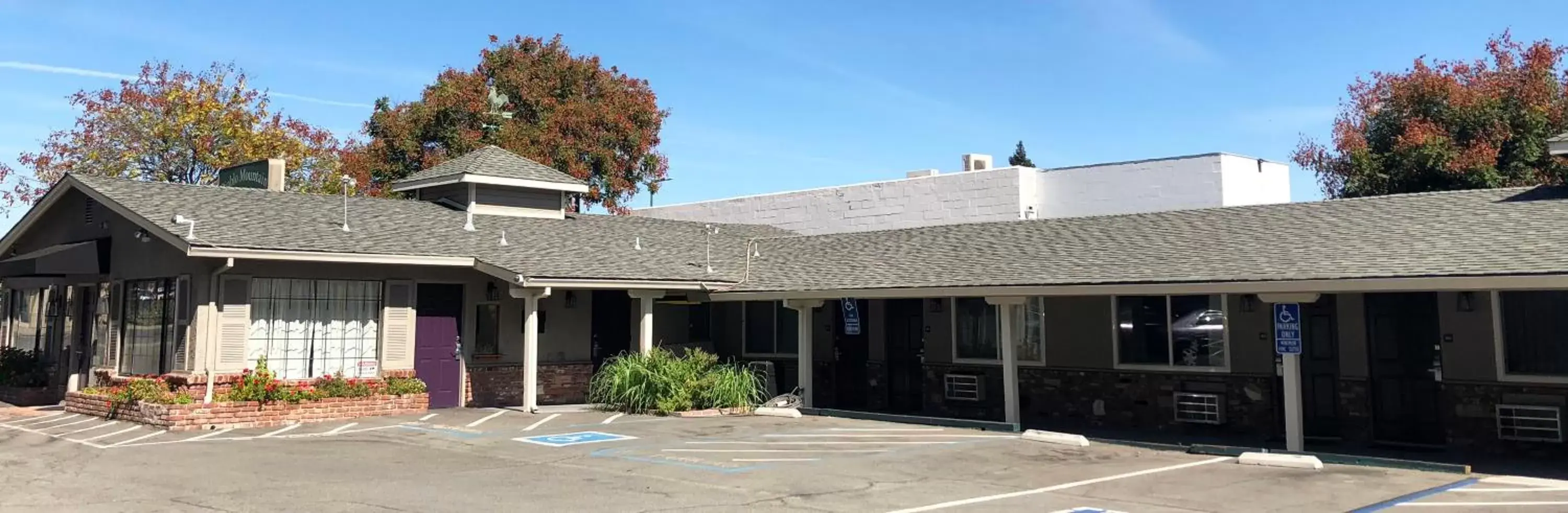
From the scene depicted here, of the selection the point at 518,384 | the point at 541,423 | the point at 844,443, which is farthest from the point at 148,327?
the point at 844,443

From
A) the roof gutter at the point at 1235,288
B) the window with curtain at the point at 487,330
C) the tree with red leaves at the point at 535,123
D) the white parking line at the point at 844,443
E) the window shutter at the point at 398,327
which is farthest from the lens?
the tree with red leaves at the point at 535,123

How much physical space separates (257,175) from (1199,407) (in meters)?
17.9

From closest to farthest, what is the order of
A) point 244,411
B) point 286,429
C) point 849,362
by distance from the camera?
Answer: point 286,429
point 244,411
point 849,362

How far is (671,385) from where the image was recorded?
18547 millimetres

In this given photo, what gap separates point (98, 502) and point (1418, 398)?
15.1 m

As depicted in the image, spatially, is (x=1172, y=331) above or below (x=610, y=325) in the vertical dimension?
below

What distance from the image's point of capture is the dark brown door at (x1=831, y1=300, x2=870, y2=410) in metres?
20.4

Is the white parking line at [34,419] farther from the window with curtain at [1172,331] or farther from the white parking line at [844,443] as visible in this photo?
the window with curtain at [1172,331]

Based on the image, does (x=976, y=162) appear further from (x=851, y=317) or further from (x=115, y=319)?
(x=115, y=319)

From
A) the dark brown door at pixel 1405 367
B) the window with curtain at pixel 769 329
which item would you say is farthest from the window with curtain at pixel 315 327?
the dark brown door at pixel 1405 367

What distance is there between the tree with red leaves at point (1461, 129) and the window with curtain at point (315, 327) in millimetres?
24280

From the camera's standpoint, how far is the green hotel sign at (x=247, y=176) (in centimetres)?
2136

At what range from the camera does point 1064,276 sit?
50.1 feet

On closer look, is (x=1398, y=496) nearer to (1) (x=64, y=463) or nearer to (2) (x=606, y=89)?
(1) (x=64, y=463)
